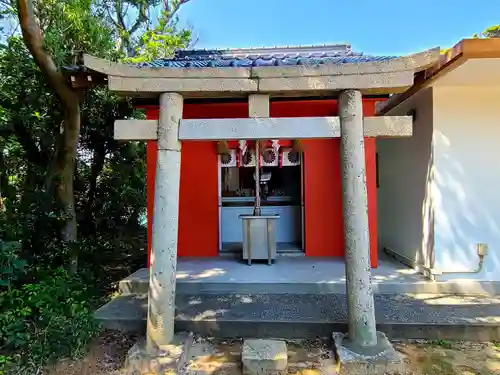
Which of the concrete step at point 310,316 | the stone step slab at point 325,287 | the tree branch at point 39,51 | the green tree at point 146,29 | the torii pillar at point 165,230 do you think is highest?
the green tree at point 146,29

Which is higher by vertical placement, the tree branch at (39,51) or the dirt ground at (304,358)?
the tree branch at (39,51)

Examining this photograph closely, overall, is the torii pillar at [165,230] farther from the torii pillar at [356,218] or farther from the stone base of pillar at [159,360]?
the torii pillar at [356,218]

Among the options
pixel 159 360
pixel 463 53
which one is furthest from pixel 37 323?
pixel 463 53

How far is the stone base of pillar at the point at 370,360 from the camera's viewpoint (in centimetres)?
300

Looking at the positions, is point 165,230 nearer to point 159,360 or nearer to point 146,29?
point 159,360

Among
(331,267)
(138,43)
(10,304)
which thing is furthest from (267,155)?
(138,43)

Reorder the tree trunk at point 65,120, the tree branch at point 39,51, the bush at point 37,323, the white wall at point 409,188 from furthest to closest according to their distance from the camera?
the white wall at point 409,188
the tree trunk at point 65,120
the tree branch at point 39,51
the bush at point 37,323

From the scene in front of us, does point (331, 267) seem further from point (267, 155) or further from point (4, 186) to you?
point (4, 186)

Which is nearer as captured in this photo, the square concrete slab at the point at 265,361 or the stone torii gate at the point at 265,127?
the square concrete slab at the point at 265,361

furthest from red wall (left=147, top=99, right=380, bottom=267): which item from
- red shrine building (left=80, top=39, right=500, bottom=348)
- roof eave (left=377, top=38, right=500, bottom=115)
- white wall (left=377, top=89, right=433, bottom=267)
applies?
roof eave (left=377, top=38, right=500, bottom=115)

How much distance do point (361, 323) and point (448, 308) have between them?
58.8 inches

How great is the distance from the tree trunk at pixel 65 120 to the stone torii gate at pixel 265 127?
156 centimetres

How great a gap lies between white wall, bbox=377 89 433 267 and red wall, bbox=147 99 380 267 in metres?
1.04

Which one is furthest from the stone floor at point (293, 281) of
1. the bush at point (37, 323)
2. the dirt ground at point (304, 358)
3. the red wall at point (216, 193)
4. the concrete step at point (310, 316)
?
the bush at point (37, 323)
